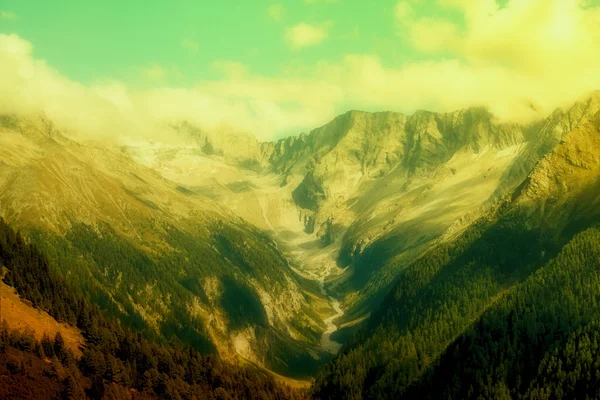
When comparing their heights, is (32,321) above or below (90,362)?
above

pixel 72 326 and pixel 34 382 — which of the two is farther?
pixel 72 326

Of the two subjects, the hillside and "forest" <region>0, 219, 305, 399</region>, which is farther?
the hillside

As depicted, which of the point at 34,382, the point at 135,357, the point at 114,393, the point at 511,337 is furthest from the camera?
the point at 511,337

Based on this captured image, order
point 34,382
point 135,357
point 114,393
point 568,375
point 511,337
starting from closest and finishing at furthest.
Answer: point 34,382
point 114,393
point 135,357
point 568,375
point 511,337

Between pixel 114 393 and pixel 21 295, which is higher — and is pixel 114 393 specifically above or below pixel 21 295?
below

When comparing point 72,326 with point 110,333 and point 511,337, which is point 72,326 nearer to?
point 110,333

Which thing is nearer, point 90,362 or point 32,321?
point 90,362

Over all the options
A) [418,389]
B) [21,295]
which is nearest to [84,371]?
[21,295]

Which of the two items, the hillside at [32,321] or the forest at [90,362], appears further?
the hillside at [32,321]
